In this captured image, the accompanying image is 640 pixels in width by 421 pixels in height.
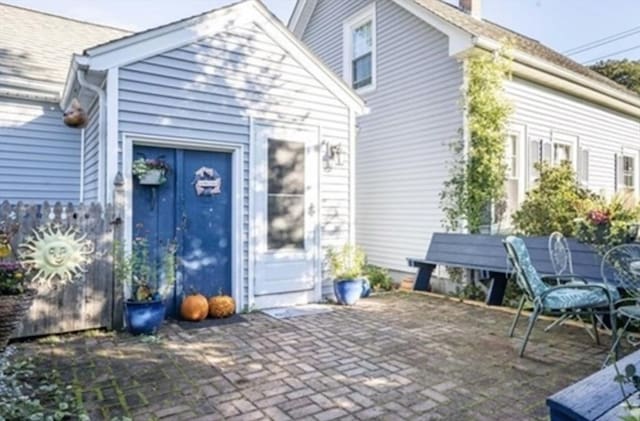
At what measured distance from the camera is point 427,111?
7.60 meters

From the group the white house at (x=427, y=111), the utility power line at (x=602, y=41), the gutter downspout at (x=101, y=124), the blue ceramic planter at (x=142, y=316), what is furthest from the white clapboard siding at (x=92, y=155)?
the utility power line at (x=602, y=41)

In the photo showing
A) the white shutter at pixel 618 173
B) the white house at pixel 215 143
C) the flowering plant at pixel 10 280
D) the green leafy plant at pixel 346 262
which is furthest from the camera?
the white shutter at pixel 618 173

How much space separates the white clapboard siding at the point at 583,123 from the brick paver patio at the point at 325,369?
4407mm

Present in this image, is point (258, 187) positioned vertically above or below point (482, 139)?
below

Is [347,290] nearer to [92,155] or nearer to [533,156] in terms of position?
[92,155]

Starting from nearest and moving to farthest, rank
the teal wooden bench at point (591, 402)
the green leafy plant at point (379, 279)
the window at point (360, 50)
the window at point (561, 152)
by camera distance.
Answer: the teal wooden bench at point (591, 402) → the green leafy plant at point (379, 279) → the window at point (561, 152) → the window at point (360, 50)

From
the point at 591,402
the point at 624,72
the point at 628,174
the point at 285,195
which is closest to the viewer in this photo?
the point at 591,402

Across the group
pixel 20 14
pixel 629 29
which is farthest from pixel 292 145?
pixel 629 29

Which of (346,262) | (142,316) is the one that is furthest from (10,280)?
(346,262)

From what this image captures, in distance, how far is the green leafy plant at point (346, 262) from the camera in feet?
20.0

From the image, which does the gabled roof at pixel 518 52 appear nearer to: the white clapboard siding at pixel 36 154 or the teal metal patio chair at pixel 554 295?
the teal metal patio chair at pixel 554 295

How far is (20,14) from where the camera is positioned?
9.11m

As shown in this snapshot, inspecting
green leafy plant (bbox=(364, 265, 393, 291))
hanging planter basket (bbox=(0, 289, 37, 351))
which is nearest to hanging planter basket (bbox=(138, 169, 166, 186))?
hanging planter basket (bbox=(0, 289, 37, 351))

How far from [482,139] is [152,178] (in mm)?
4933
